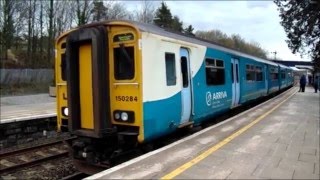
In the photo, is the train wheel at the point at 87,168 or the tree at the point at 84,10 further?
the tree at the point at 84,10

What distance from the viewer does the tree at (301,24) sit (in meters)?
29.1

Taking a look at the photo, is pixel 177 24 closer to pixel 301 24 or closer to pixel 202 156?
pixel 301 24

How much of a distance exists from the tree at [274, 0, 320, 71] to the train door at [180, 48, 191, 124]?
20.9 metres

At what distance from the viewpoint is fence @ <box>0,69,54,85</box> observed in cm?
3730

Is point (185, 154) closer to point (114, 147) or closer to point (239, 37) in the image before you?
point (114, 147)

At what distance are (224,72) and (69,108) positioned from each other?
6.70 metres

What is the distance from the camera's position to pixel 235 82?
1550 cm

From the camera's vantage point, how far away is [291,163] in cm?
737

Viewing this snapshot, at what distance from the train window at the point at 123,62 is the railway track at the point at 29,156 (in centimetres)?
393

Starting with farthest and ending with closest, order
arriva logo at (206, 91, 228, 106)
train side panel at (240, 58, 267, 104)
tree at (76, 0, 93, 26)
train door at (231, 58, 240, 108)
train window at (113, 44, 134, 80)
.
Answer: tree at (76, 0, 93, 26), train side panel at (240, 58, 267, 104), train door at (231, 58, 240, 108), arriva logo at (206, 91, 228, 106), train window at (113, 44, 134, 80)

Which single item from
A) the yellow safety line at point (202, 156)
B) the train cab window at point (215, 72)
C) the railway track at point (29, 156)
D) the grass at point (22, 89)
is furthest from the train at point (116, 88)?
the grass at point (22, 89)

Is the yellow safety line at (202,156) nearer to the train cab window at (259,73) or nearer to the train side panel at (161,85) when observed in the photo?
the train side panel at (161,85)

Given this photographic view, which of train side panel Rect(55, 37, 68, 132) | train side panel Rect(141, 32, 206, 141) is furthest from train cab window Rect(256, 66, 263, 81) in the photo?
train side panel Rect(55, 37, 68, 132)

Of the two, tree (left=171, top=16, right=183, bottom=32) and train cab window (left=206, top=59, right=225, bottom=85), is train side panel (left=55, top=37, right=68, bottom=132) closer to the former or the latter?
train cab window (left=206, top=59, right=225, bottom=85)
